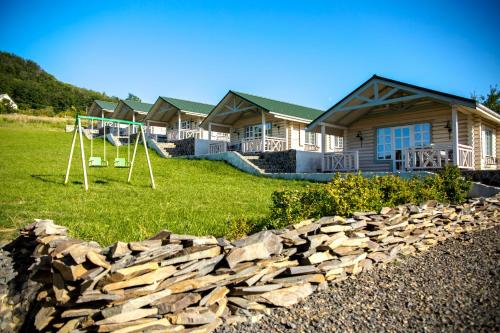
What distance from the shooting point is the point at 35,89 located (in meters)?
65.6

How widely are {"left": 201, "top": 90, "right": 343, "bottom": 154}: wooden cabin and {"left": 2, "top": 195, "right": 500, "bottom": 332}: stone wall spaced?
51.9 feet

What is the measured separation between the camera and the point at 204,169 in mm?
16359

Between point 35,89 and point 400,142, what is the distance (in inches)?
2836

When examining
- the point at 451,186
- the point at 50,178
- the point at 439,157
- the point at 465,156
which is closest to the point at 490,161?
the point at 465,156

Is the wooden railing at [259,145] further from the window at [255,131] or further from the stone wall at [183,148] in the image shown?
the stone wall at [183,148]

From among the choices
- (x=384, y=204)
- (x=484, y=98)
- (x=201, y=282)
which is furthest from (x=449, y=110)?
(x=484, y=98)

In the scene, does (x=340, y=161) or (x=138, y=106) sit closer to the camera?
(x=340, y=161)

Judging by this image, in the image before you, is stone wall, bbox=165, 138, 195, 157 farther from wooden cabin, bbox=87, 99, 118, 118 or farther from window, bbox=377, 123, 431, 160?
wooden cabin, bbox=87, 99, 118, 118

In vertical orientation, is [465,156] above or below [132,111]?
below

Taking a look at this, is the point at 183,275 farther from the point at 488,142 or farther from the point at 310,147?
the point at 310,147

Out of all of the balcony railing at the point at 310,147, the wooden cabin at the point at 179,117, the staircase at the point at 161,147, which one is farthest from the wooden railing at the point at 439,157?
the wooden cabin at the point at 179,117

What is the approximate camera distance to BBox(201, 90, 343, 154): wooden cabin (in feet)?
67.8

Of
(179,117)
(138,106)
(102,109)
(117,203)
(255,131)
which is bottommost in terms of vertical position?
(117,203)

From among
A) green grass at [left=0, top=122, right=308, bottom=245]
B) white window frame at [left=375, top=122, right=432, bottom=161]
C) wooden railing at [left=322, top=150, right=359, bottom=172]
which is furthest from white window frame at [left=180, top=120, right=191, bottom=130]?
white window frame at [left=375, top=122, right=432, bottom=161]
